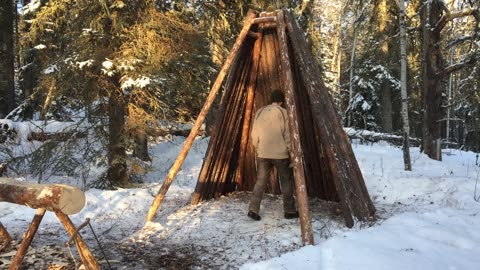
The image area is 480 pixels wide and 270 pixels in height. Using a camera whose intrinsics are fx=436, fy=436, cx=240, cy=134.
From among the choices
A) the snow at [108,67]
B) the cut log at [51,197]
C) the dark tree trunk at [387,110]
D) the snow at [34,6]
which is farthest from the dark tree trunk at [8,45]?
the dark tree trunk at [387,110]

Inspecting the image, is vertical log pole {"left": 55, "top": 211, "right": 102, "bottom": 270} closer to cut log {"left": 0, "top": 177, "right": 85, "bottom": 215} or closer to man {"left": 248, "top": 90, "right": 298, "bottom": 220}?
cut log {"left": 0, "top": 177, "right": 85, "bottom": 215}

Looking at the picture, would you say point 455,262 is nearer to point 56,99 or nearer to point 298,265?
point 298,265

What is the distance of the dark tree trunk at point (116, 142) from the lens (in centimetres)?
965

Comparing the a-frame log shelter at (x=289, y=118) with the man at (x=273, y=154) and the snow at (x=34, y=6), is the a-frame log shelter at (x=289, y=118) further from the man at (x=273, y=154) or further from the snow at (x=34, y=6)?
the snow at (x=34, y=6)

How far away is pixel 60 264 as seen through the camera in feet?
16.4

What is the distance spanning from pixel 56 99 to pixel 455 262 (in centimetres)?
860

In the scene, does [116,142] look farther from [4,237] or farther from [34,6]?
[4,237]

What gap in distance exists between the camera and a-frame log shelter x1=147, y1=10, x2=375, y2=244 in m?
6.58

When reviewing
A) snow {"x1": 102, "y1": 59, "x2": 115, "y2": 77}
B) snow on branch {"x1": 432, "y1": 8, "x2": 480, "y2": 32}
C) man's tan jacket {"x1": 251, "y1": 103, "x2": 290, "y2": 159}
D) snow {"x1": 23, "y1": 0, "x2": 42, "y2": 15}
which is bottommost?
man's tan jacket {"x1": 251, "y1": 103, "x2": 290, "y2": 159}

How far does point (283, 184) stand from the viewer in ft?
22.3

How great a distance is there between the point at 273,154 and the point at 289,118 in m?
0.70

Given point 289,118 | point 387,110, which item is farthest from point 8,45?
point 387,110

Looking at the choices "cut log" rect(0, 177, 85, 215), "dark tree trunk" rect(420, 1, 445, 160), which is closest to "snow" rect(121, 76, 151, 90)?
"cut log" rect(0, 177, 85, 215)

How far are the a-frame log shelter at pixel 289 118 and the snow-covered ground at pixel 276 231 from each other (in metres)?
0.38
